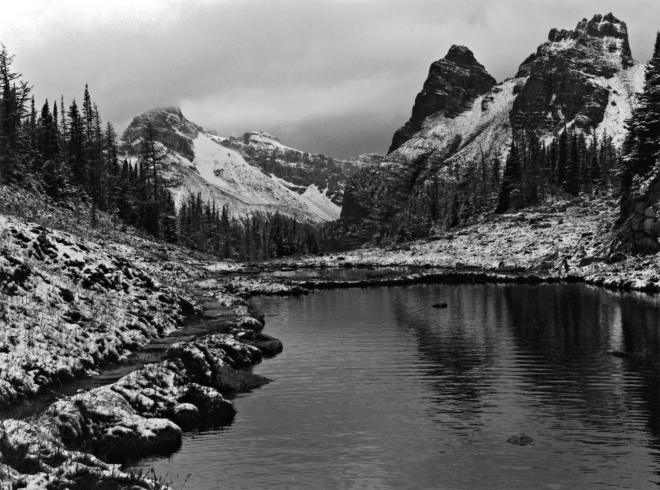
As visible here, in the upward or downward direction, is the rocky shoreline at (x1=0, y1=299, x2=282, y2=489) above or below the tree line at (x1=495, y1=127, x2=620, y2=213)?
below

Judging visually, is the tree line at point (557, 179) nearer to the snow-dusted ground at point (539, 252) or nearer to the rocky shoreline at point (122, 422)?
the snow-dusted ground at point (539, 252)

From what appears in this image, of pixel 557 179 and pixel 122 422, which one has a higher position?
pixel 557 179

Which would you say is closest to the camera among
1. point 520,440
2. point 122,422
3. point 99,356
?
point 122,422

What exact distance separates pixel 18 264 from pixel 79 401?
41.6 ft

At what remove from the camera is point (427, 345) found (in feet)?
132

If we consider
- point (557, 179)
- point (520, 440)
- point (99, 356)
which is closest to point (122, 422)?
point (99, 356)

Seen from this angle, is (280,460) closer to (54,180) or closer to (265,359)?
(265,359)

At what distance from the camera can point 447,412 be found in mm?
24797

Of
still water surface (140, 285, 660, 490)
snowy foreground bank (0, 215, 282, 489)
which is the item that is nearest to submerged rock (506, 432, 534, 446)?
still water surface (140, 285, 660, 490)

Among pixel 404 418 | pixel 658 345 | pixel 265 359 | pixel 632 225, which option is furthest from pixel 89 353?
pixel 632 225

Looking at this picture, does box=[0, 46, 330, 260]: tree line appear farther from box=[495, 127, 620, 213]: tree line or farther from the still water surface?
box=[495, 127, 620, 213]: tree line

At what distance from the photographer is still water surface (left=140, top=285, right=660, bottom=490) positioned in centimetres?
1847

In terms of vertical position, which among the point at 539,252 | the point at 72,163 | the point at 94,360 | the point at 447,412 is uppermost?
the point at 72,163

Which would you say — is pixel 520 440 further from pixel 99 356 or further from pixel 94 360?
pixel 99 356
